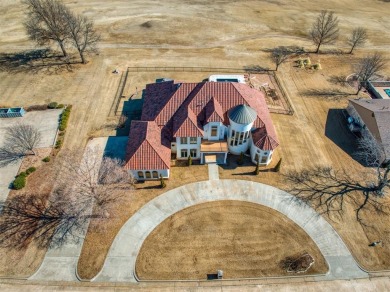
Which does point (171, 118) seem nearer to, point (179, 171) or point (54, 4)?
point (179, 171)

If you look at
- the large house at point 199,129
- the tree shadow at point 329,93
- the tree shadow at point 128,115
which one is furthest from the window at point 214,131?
the tree shadow at point 329,93

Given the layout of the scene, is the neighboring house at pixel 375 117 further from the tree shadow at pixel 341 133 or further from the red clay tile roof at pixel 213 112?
the red clay tile roof at pixel 213 112

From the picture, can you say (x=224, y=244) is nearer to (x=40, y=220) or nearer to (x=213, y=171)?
(x=213, y=171)

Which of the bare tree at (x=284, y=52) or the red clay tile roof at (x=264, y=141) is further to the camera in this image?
the bare tree at (x=284, y=52)

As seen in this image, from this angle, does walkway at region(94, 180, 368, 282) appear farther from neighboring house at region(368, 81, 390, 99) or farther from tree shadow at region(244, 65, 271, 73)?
neighboring house at region(368, 81, 390, 99)

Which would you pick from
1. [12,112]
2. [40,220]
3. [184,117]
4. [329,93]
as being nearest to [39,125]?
[12,112]

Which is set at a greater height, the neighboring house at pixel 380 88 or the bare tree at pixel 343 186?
the neighboring house at pixel 380 88
